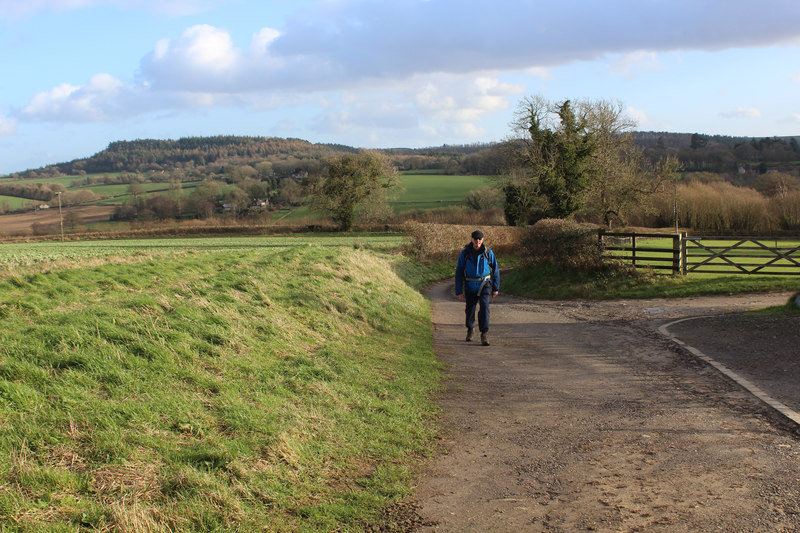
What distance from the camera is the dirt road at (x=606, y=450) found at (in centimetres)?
427

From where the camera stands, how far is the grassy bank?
158 inches

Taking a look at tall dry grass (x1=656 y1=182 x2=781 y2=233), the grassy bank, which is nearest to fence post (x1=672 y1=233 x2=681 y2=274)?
the grassy bank

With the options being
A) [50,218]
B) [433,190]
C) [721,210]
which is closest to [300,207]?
[433,190]

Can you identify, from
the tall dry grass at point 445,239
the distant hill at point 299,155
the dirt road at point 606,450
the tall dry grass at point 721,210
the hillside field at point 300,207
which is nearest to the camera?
the dirt road at point 606,450

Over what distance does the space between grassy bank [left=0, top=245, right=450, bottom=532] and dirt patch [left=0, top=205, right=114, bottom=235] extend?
74.0 m

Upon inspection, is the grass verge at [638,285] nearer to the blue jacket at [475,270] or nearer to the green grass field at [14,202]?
the blue jacket at [475,270]

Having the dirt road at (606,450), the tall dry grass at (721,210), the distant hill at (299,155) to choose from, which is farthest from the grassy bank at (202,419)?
the distant hill at (299,155)

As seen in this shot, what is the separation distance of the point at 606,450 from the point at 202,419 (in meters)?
3.84

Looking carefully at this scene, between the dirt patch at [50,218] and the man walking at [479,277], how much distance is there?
Answer: 73354 mm

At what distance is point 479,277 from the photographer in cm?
1138

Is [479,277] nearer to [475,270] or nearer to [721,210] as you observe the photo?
[475,270]

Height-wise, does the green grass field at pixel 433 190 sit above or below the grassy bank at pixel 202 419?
above

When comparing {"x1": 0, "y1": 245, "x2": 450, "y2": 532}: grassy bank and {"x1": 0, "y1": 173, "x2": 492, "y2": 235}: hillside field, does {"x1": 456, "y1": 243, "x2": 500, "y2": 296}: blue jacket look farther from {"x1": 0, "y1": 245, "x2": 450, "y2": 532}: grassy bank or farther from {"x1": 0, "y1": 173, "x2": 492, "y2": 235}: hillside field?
{"x1": 0, "y1": 173, "x2": 492, "y2": 235}: hillside field

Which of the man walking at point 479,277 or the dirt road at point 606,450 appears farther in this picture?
the man walking at point 479,277
